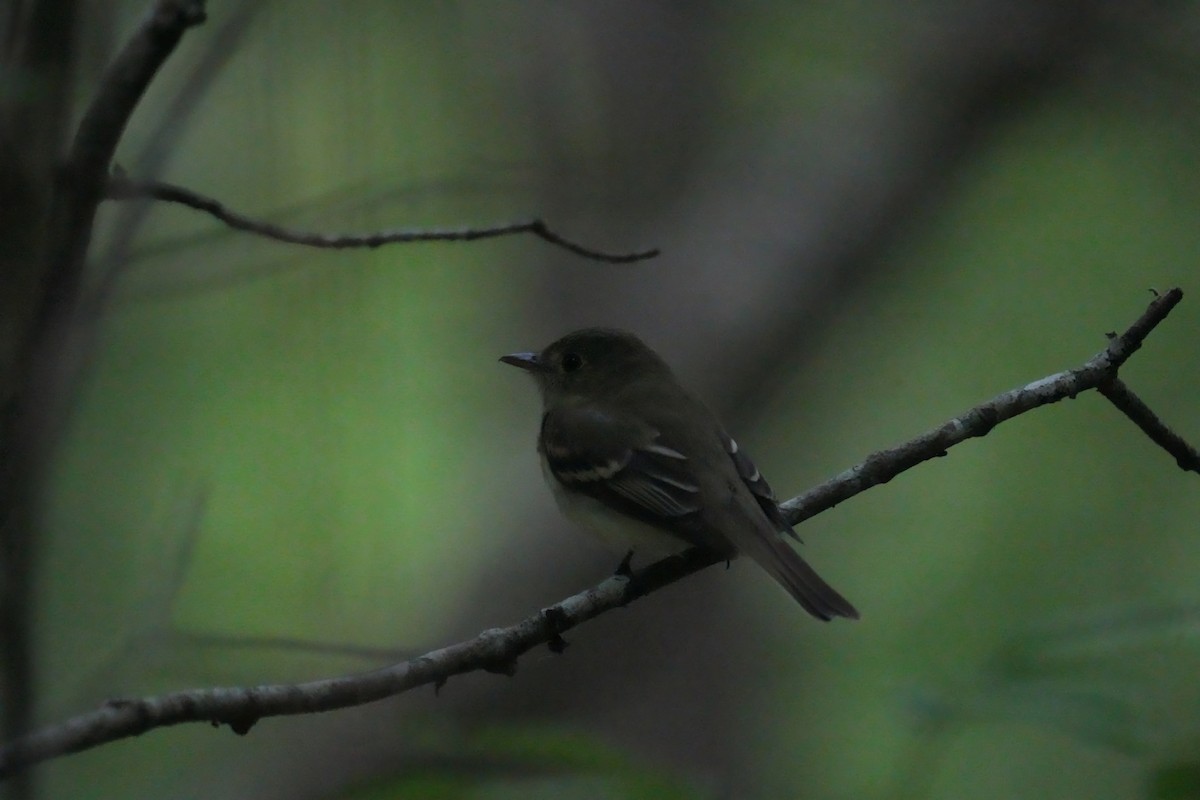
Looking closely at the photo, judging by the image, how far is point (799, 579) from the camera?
9.94ft

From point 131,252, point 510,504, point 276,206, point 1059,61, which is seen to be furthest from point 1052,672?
point 1059,61

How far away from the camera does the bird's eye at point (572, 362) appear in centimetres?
450

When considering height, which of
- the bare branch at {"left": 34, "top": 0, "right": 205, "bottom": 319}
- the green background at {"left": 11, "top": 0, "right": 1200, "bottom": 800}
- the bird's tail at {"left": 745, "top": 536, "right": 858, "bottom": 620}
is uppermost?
the bare branch at {"left": 34, "top": 0, "right": 205, "bottom": 319}


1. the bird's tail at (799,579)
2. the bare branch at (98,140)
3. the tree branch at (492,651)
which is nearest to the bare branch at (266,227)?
the bare branch at (98,140)

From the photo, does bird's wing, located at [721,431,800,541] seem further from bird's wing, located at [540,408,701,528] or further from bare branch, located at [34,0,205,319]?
bare branch, located at [34,0,205,319]

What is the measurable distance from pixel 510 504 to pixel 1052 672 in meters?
3.99

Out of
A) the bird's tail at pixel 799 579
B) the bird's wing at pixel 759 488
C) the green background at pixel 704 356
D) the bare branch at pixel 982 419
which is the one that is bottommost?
the green background at pixel 704 356

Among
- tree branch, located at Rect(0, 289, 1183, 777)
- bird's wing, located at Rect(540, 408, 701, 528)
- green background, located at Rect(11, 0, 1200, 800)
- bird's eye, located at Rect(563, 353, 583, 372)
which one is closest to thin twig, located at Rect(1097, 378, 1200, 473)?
tree branch, located at Rect(0, 289, 1183, 777)

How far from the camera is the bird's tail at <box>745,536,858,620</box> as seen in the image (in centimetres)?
289

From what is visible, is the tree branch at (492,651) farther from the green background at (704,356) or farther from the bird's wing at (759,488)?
the green background at (704,356)

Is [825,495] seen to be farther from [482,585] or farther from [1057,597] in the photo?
[1057,597]

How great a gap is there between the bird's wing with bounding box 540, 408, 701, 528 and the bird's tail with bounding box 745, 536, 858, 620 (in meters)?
0.23

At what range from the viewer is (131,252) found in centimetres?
159

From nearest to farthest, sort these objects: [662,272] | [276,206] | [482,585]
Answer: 1. [276,206]
2. [482,585]
3. [662,272]
